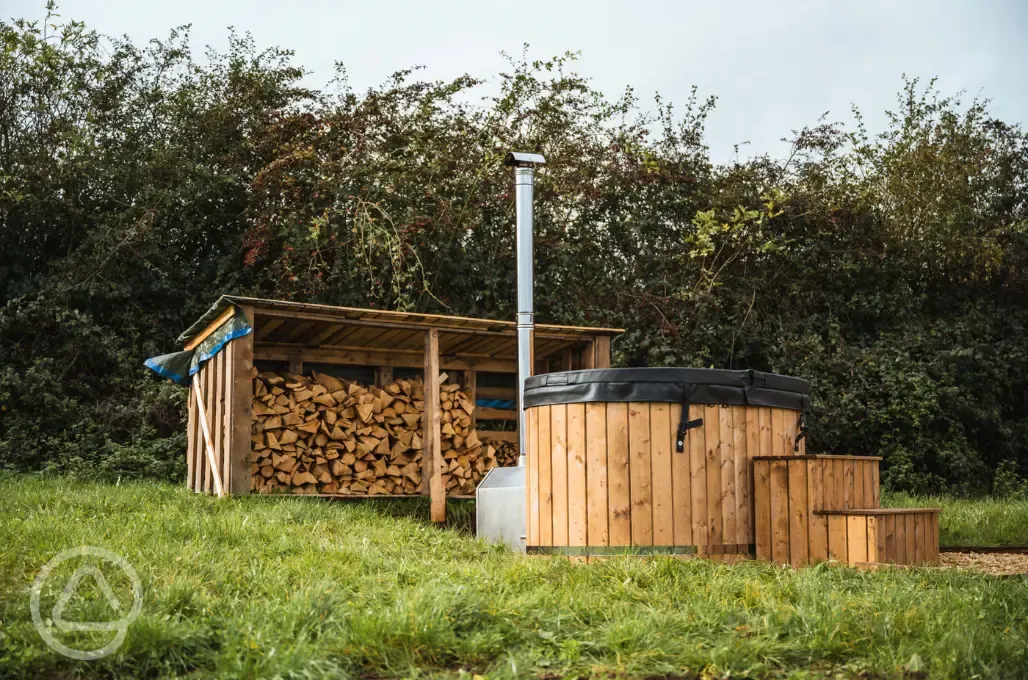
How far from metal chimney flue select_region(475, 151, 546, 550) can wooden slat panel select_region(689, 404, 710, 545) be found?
4.31 feet

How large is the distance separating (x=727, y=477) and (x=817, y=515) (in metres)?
0.54

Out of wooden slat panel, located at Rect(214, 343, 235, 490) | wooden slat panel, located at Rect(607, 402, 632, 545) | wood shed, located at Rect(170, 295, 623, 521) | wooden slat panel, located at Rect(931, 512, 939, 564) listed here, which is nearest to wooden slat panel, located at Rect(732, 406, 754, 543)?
wooden slat panel, located at Rect(607, 402, 632, 545)

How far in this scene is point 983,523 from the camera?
823 cm

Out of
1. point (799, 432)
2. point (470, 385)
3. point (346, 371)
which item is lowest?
point (799, 432)

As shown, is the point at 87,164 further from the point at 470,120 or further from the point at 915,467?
the point at 915,467

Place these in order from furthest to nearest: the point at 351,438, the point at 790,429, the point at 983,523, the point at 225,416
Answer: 1. the point at 351,438
2. the point at 983,523
3. the point at 225,416
4. the point at 790,429

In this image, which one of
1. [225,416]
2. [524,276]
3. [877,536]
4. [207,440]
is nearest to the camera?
[877,536]

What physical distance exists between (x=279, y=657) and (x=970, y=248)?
11.3 metres

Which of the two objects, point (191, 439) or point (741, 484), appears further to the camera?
point (191, 439)

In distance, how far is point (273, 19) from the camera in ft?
42.1

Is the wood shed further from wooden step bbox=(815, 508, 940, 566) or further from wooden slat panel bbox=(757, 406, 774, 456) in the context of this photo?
wooden step bbox=(815, 508, 940, 566)

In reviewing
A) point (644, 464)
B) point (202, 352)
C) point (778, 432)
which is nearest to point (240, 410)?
point (202, 352)

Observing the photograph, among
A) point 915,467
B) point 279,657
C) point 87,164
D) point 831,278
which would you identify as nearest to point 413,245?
point 87,164

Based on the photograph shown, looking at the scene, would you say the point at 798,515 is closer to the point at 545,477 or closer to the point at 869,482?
the point at 869,482
